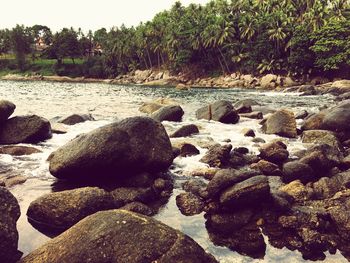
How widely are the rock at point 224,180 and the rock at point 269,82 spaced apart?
189ft

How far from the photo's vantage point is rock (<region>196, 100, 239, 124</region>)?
23094 mm

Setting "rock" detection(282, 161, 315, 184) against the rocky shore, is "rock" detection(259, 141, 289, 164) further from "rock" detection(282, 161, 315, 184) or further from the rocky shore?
the rocky shore

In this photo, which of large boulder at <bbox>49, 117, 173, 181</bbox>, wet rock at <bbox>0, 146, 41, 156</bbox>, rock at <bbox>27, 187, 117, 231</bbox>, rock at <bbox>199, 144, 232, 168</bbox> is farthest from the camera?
wet rock at <bbox>0, 146, 41, 156</bbox>

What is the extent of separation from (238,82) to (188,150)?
5986 cm

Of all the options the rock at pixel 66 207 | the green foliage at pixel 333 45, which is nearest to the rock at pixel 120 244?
the rock at pixel 66 207

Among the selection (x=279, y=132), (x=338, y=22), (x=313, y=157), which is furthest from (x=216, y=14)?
(x=313, y=157)

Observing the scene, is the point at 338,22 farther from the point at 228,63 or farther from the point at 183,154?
the point at 183,154

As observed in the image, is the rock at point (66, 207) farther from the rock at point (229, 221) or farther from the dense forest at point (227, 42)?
the dense forest at point (227, 42)

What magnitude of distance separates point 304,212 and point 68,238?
530cm

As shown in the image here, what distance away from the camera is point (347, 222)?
7.77m

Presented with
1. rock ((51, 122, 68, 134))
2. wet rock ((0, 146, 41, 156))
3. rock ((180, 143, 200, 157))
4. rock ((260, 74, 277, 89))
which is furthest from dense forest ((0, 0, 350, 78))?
wet rock ((0, 146, 41, 156))

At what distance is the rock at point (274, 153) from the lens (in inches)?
509

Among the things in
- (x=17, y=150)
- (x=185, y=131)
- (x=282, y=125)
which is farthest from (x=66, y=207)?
(x=282, y=125)

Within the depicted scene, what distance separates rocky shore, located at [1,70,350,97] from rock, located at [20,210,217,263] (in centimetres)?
4355
